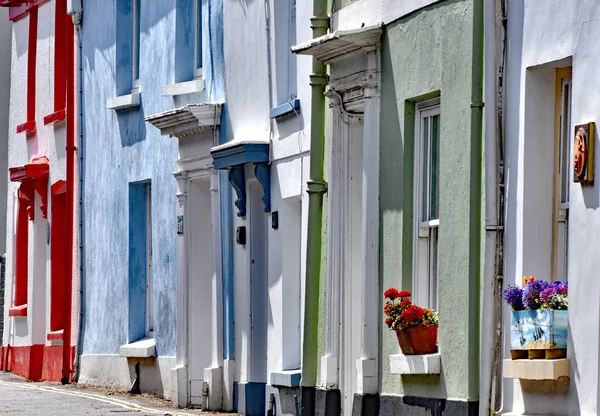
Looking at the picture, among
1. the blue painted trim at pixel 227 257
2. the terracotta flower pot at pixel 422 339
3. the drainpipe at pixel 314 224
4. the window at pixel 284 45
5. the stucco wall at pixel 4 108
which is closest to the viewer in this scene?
the terracotta flower pot at pixel 422 339

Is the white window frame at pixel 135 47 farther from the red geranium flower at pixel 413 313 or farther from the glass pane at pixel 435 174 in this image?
the red geranium flower at pixel 413 313

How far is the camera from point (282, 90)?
56.7ft

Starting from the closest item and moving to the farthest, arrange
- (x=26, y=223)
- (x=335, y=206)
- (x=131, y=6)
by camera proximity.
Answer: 1. (x=335, y=206)
2. (x=131, y=6)
3. (x=26, y=223)

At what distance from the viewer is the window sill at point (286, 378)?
16.6m

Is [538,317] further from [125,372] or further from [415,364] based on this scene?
[125,372]

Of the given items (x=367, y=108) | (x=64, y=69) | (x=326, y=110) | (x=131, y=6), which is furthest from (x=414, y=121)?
(x=64, y=69)

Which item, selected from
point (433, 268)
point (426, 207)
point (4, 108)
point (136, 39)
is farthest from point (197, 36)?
point (4, 108)

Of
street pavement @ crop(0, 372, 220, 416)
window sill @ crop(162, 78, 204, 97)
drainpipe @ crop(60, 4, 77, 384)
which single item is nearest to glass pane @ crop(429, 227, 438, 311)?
street pavement @ crop(0, 372, 220, 416)

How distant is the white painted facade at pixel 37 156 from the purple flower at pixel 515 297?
13.3 meters

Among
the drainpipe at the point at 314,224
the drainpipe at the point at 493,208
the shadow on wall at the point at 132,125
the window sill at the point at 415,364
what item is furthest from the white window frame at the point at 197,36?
the drainpipe at the point at 493,208

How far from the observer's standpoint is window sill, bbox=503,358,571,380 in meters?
11.1

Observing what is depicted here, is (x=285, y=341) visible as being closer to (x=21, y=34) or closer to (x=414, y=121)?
(x=414, y=121)

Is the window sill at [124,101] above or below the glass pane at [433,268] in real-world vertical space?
above

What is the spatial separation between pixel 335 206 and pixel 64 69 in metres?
11.0
